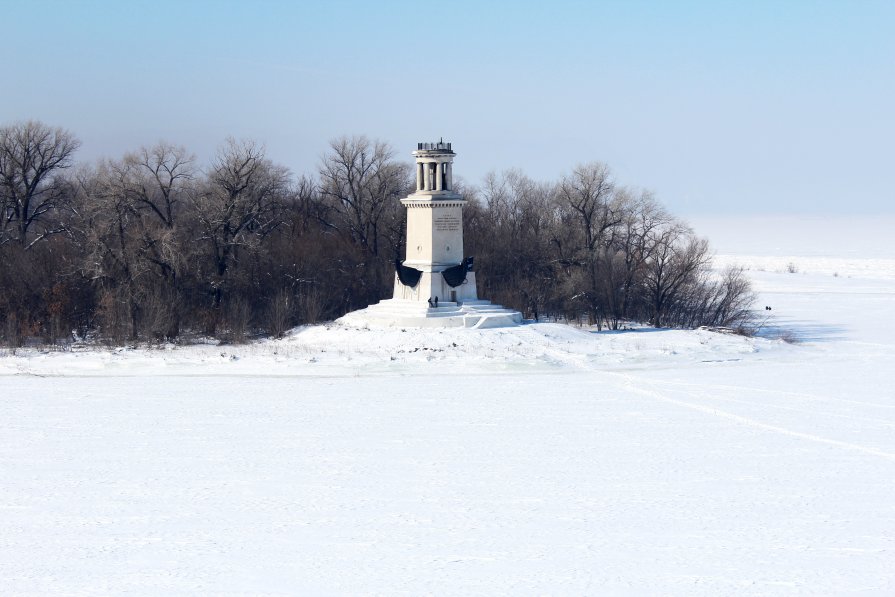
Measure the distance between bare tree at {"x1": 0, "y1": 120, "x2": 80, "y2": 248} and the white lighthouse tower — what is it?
15206mm

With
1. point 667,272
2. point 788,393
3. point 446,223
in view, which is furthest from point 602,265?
point 788,393

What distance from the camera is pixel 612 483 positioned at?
1716 centimetres

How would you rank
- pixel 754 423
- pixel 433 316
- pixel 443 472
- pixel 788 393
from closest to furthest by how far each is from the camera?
pixel 443 472
pixel 754 423
pixel 788 393
pixel 433 316

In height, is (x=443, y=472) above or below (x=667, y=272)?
below

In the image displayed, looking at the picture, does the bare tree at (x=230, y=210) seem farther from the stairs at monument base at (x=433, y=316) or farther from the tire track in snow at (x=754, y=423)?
the tire track in snow at (x=754, y=423)

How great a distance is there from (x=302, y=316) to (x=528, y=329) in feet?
31.1

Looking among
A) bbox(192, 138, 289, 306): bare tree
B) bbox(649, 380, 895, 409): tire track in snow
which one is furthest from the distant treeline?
bbox(649, 380, 895, 409): tire track in snow

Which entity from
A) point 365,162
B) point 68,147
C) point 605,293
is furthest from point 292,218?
point 605,293

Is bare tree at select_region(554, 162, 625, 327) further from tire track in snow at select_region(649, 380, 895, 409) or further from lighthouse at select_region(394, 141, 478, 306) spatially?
tire track in snow at select_region(649, 380, 895, 409)

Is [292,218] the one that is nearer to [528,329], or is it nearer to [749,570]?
[528,329]

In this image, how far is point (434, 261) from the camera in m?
37.3

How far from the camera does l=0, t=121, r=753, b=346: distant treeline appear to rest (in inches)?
1556

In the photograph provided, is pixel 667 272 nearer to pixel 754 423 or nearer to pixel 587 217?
pixel 587 217

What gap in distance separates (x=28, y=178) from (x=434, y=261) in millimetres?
20648
